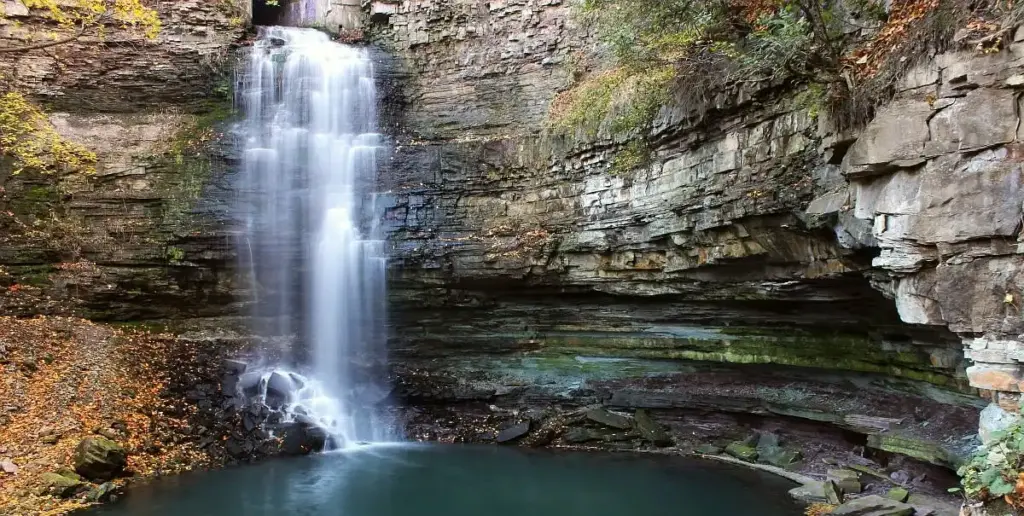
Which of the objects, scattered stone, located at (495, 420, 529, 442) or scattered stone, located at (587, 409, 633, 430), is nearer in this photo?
scattered stone, located at (587, 409, 633, 430)

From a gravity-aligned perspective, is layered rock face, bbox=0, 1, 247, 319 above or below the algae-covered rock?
above

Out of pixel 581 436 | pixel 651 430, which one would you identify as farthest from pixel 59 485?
pixel 651 430

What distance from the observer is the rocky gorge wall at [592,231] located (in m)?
6.15

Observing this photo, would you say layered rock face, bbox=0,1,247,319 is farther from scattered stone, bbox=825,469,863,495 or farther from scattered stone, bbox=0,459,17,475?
scattered stone, bbox=825,469,863,495

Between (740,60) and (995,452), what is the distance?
234 inches

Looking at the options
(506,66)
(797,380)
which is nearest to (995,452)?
(797,380)

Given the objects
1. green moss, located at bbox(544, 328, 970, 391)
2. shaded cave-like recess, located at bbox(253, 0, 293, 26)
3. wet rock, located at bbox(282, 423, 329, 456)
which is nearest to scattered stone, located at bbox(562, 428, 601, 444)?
green moss, located at bbox(544, 328, 970, 391)

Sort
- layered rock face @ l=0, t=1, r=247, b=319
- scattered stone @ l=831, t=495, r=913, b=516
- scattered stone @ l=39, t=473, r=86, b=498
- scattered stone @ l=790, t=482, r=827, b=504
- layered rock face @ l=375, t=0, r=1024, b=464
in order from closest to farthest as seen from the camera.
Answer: layered rock face @ l=375, t=0, r=1024, b=464
scattered stone @ l=831, t=495, r=913, b=516
scattered stone @ l=39, t=473, r=86, b=498
scattered stone @ l=790, t=482, r=827, b=504
layered rock face @ l=0, t=1, r=247, b=319

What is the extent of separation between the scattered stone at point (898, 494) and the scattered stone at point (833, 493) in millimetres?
630

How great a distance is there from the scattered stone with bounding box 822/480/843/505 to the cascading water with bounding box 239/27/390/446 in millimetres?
9296

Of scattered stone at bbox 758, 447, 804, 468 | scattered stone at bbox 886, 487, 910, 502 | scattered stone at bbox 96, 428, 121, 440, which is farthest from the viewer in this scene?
scattered stone at bbox 758, 447, 804, 468

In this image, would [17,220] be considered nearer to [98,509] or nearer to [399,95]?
[98,509]

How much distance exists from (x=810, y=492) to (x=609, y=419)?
454 cm

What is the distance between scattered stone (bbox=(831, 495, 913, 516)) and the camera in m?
8.09
